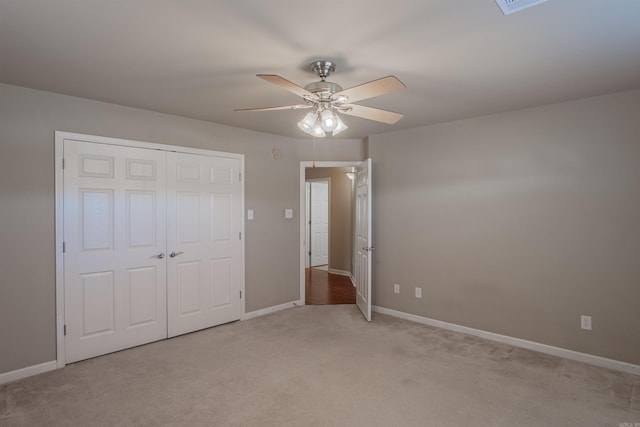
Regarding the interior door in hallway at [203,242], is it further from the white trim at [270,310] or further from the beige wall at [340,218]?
the beige wall at [340,218]

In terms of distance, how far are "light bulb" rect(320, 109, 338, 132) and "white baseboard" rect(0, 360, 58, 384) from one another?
307 cm

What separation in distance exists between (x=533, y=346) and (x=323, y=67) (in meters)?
3.27

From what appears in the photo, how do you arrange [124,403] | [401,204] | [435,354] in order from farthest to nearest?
[401,204], [435,354], [124,403]

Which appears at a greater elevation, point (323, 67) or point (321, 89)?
point (323, 67)

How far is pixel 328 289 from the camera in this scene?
5.94 meters

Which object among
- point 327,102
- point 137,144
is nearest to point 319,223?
point 137,144

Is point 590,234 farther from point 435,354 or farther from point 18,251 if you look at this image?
point 18,251

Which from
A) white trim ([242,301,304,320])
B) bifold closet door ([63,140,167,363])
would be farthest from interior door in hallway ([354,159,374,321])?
bifold closet door ([63,140,167,363])

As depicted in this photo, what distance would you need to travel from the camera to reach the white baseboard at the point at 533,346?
298cm

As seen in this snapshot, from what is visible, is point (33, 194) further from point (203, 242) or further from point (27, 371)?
point (203, 242)

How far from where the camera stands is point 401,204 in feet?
14.5

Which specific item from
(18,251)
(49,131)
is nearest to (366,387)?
(18,251)

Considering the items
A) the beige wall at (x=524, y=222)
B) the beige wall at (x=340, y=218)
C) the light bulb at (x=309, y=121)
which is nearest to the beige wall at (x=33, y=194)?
the light bulb at (x=309, y=121)

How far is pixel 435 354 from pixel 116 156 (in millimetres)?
3606
